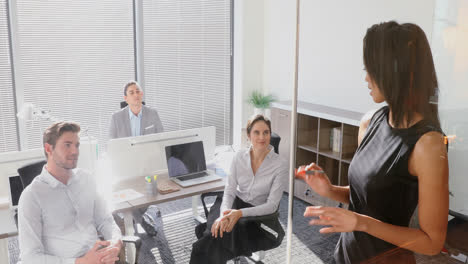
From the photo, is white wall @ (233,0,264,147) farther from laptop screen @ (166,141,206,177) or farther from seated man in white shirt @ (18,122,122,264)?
seated man in white shirt @ (18,122,122,264)

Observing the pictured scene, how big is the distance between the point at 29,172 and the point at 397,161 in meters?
2.37

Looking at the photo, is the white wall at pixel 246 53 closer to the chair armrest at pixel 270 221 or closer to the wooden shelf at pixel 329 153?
the chair armrest at pixel 270 221

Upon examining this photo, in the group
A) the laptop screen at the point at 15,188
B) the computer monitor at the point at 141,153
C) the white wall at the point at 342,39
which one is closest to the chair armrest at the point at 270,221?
the computer monitor at the point at 141,153

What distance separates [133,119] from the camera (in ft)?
13.5

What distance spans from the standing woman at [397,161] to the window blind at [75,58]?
4459mm

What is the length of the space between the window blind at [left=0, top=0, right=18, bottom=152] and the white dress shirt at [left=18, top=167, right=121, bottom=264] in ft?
8.50

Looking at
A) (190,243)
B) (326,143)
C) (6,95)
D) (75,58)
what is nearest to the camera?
(326,143)

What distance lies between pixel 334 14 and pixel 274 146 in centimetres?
176

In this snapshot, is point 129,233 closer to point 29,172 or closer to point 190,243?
point 190,243

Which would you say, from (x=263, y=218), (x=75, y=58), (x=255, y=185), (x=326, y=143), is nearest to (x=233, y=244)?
(x=263, y=218)

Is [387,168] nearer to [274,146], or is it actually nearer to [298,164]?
[298,164]

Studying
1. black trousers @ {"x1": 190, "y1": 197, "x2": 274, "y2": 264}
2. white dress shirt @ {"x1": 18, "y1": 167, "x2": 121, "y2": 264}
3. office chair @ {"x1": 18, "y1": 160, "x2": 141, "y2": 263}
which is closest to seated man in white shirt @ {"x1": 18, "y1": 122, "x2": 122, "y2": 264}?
white dress shirt @ {"x1": 18, "y1": 167, "x2": 121, "y2": 264}

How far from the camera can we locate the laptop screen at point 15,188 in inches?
103

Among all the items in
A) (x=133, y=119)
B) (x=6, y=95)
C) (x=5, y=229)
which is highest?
(x=6, y=95)
